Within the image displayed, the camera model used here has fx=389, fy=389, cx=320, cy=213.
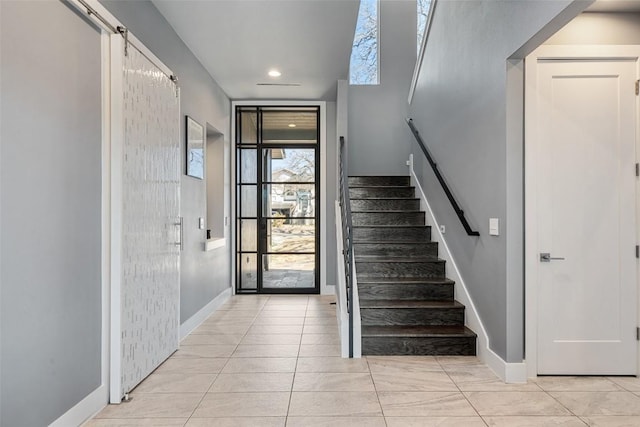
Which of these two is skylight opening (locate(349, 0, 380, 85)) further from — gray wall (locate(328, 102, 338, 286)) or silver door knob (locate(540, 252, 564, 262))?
silver door knob (locate(540, 252, 564, 262))

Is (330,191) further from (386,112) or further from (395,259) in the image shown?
(395,259)

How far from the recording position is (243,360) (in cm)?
313

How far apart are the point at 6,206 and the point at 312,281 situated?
179 inches

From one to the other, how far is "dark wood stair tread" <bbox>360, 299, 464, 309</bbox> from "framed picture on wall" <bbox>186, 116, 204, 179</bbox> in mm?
2173

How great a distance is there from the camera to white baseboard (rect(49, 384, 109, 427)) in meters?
2.03

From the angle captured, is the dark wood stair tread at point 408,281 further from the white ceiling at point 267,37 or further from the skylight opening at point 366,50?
the skylight opening at point 366,50

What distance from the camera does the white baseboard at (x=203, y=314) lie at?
379cm

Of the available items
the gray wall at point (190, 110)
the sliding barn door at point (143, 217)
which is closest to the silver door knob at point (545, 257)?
the sliding barn door at point (143, 217)

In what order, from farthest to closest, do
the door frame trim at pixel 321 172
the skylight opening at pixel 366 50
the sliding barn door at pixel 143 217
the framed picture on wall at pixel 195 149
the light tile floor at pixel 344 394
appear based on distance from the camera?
the skylight opening at pixel 366 50, the door frame trim at pixel 321 172, the framed picture on wall at pixel 195 149, the sliding barn door at pixel 143 217, the light tile floor at pixel 344 394

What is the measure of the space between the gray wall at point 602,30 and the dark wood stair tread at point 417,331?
7.57ft

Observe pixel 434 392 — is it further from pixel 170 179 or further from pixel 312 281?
pixel 312 281

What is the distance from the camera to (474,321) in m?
3.23

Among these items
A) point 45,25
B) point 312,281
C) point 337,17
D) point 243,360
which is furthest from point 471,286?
point 45,25

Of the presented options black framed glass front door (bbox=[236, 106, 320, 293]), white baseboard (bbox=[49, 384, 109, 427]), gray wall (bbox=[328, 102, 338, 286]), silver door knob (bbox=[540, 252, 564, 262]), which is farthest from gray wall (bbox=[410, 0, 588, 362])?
white baseboard (bbox=[49, 384, 109, 427])
